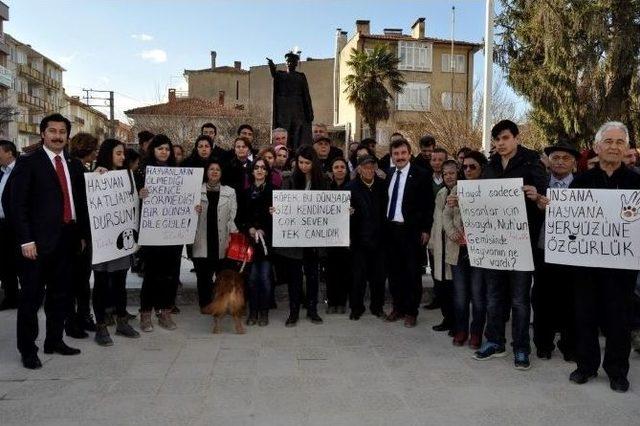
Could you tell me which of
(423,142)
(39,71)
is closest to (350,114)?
(423,142)

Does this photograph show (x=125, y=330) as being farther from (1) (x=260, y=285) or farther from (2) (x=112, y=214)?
(1) (x=260, y=285)

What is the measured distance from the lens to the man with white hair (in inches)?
178

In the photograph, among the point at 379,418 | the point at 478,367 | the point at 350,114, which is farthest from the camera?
the point at 350,114

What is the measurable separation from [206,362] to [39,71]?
8359 cm

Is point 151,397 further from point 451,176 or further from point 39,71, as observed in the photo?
point 39,71

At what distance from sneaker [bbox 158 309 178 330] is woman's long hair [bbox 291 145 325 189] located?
211 centimetres

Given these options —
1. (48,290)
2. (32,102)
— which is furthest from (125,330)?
(32,102)

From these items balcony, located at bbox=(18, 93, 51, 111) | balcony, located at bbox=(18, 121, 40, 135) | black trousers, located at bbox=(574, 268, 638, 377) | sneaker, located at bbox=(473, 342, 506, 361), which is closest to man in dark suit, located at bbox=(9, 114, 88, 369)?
sneaker, located at bbox=(473, 342, 506, 361)

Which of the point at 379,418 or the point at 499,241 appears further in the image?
the point at 499,241

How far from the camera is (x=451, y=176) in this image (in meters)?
6.04

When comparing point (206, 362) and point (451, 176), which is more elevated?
point (451, 176)

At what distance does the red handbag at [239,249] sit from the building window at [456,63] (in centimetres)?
4248

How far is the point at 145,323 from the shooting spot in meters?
6.13

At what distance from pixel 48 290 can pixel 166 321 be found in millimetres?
1443
